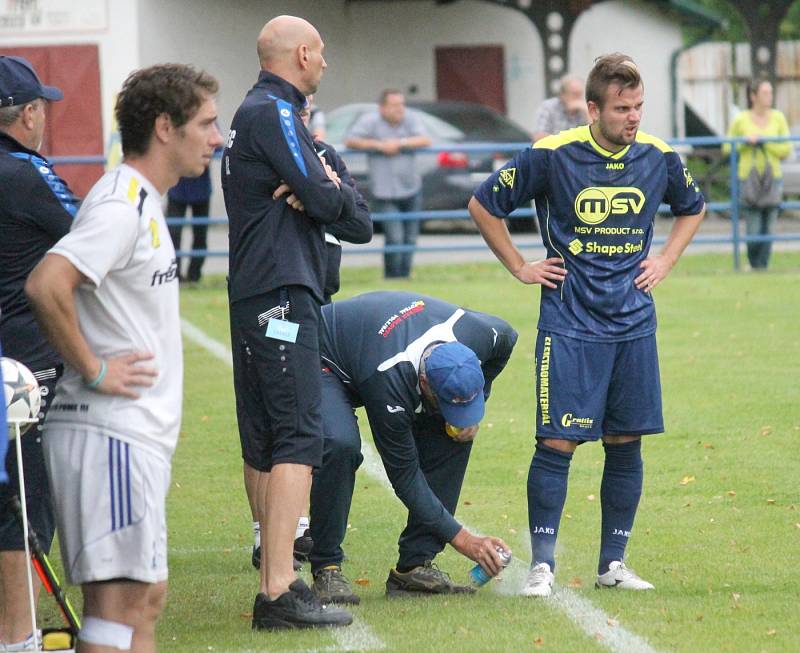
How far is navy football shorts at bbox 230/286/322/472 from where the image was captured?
5500 mm

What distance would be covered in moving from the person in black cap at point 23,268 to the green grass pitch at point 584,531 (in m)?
0.56

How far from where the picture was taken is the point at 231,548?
702 cm

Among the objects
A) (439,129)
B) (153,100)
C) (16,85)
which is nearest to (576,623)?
(153,100)

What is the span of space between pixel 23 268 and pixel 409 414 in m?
1.53

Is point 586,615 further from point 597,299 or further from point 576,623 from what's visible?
point 597,299

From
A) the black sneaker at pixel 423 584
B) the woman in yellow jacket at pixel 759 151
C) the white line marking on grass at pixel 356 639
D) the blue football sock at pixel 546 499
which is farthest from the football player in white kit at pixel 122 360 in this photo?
the woman in yellow jacket at pixel 759 151

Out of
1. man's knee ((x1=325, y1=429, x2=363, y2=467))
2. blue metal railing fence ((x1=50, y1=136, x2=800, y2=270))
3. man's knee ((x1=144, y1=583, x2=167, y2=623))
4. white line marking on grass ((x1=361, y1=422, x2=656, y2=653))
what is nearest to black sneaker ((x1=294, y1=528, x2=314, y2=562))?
man's knee ((x1=325, y1=429, x2=363, y2=467))

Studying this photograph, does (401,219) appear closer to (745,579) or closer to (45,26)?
(45,26)

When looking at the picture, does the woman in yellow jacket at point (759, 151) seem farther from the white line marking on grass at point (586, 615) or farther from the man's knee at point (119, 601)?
the man's knee at point (119, 601)

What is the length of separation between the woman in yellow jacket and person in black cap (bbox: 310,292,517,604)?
11.4 m

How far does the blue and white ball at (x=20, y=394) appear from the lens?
4.71 meters

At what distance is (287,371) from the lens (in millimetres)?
5496

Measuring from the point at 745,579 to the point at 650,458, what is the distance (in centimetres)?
239

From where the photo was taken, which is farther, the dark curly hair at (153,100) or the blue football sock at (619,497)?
the blue football sock at (619,497)
